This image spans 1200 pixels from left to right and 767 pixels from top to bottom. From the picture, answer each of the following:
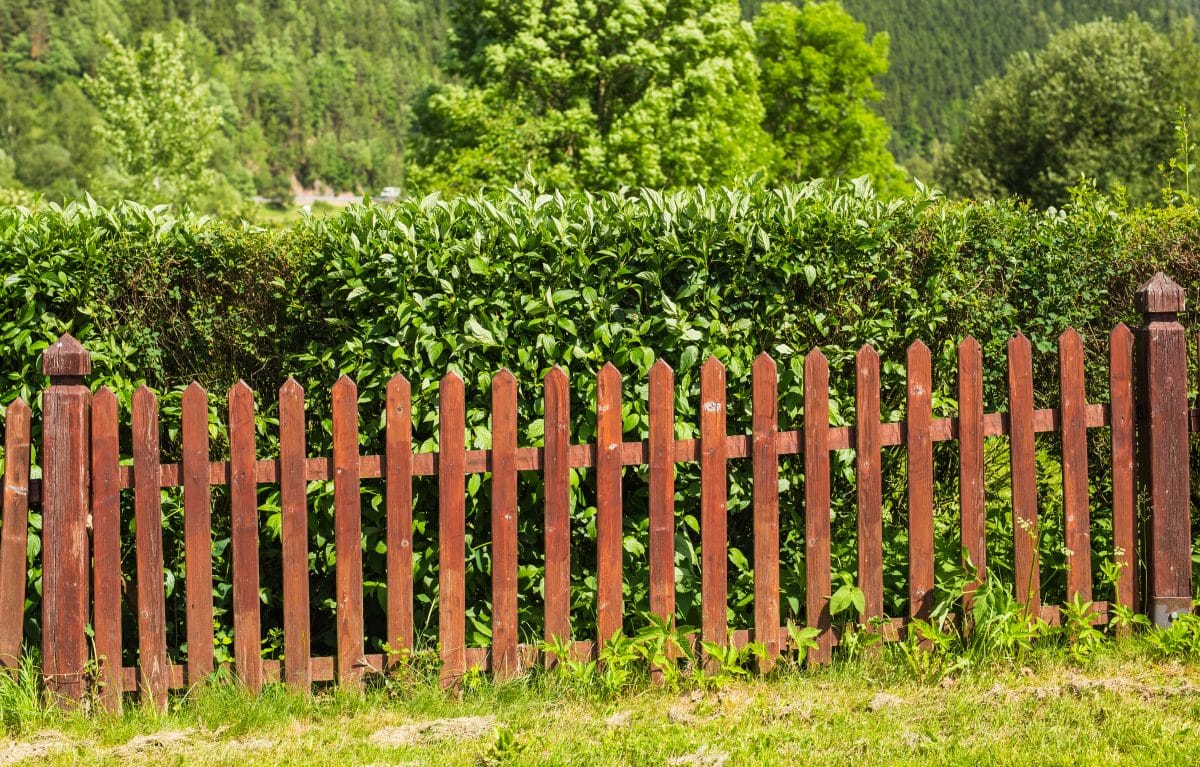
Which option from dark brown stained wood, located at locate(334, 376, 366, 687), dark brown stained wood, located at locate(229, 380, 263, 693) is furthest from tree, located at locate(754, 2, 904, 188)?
dark brown stained wood, located at locate(229, 380, 263, 693)

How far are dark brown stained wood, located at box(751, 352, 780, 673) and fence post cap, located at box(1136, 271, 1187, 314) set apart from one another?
1.62m

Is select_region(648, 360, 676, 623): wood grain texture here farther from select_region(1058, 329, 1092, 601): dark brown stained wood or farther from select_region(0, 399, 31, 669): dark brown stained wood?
select_region(0, 399, 31, 669): dark brown stained wood

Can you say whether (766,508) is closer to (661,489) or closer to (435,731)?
(661,489)

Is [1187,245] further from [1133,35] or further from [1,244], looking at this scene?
[1133,35]

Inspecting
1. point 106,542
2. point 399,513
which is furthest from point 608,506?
point 106,542

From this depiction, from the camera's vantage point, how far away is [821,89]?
32.1 m

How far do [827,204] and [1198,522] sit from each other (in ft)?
8.04

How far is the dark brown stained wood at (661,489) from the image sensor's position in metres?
3.87

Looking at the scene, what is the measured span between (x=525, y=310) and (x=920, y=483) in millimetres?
1681

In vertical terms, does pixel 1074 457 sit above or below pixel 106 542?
above

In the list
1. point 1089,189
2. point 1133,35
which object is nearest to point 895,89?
point 1133,35

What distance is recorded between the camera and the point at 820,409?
158 inches

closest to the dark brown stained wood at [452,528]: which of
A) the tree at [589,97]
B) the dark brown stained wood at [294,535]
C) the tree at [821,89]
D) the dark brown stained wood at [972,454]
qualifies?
the dark brown stained wood at [294,535]

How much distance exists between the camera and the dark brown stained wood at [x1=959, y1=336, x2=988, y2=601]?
4.08 meters
